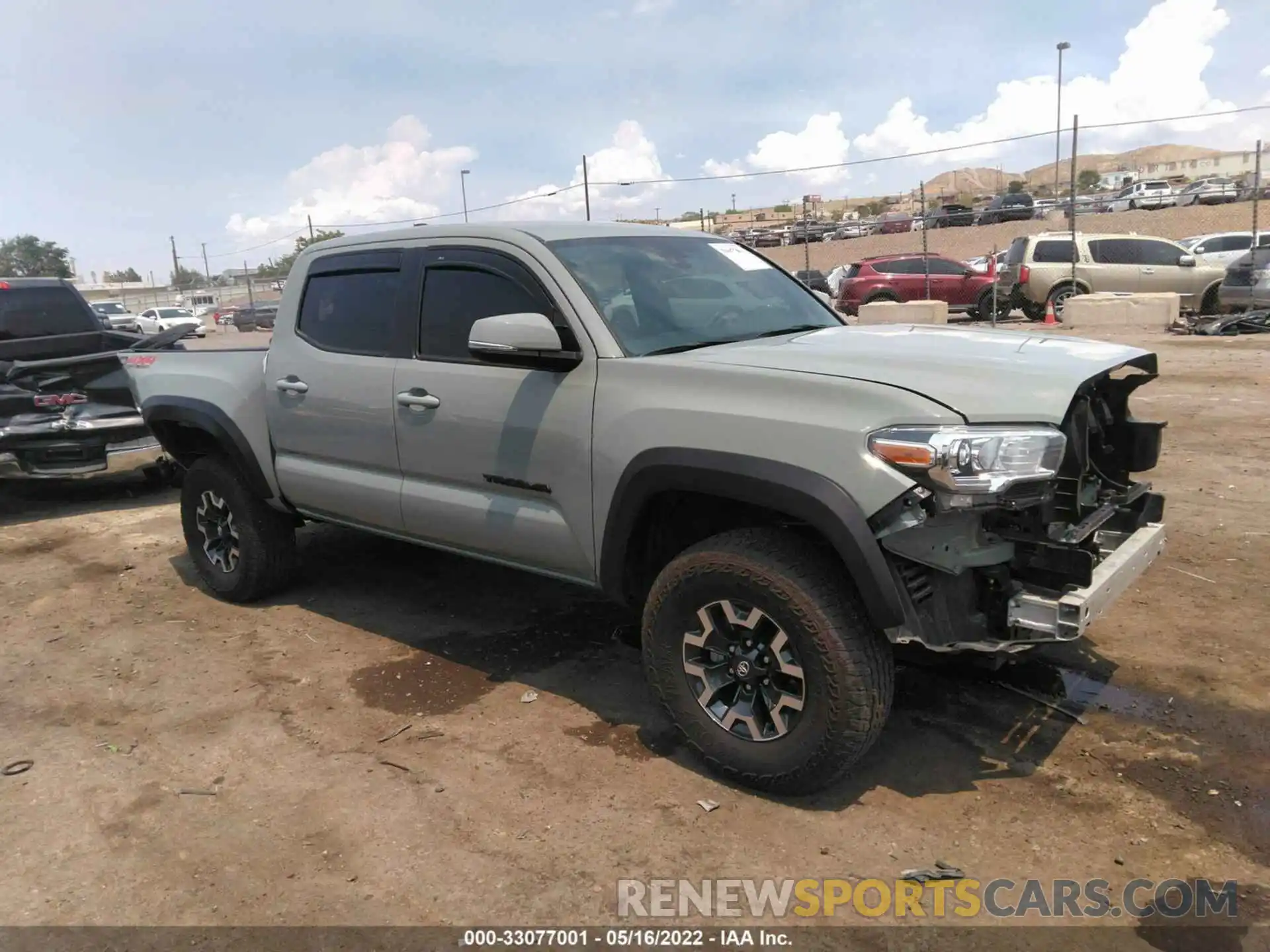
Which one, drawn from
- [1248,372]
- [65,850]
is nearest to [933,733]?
[65,850]

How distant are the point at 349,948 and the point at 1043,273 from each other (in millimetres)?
18081

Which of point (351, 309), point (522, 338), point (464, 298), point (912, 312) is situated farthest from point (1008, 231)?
point (522, 338)

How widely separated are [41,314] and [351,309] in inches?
227

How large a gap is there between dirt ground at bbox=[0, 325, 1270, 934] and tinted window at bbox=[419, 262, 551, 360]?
149 cm

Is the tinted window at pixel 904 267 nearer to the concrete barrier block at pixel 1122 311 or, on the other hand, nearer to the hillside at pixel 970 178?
the concrete barrier block at pixel 1122 311

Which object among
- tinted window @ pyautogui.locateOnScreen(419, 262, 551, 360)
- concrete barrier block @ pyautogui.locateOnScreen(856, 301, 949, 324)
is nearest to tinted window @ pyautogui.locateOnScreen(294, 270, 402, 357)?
tinted window @ pyautogui.locateOnScreen(419, 262, 551, 360)

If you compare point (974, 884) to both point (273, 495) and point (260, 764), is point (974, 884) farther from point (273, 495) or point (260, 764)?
point (273, 495)

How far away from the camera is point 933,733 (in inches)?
136

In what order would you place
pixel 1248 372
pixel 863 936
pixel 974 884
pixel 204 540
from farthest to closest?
pixel 1248 372, pixel 204 540, pixel 974 884, pixel 863 936

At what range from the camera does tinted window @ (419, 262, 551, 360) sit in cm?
375

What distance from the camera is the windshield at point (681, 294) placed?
140 inches

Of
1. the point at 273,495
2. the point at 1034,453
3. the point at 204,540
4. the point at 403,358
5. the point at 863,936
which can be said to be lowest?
the point at 863,936

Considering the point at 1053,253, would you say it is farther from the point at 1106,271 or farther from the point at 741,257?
the point at 741,257

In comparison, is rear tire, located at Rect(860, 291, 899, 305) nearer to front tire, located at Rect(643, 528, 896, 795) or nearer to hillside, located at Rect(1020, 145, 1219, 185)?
front tire, located at Rect(643, 528, 896, 795)
